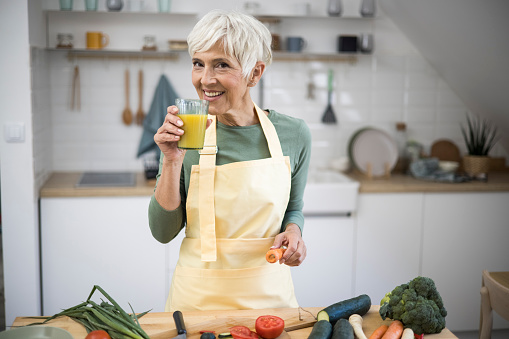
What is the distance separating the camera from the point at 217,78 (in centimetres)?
164

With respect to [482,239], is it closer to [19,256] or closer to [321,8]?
[321,8]

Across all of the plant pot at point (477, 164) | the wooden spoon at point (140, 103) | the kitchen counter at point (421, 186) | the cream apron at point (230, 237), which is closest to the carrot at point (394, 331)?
the cream apron at point (230, 237)

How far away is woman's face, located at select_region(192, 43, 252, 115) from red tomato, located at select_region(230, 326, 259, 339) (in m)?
0.61

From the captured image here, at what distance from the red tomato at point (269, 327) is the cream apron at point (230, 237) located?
298 millimetres

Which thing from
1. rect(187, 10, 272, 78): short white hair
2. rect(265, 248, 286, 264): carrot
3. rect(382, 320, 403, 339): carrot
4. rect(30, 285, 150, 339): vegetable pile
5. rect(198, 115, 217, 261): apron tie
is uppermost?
rect(187, 10, 272, 78): short white hair

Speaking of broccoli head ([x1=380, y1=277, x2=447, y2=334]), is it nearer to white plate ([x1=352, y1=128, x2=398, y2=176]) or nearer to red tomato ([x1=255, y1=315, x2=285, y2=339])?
red tomato ([x1=255, y1=315, x2=285, y2=339])

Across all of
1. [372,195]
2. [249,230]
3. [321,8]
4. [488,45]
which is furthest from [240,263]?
[321,8]

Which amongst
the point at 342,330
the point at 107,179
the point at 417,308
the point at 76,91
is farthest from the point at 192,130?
the point at 76,91

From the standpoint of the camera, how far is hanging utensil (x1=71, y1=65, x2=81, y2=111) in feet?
12.4

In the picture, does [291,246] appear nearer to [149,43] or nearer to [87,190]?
[87,190]

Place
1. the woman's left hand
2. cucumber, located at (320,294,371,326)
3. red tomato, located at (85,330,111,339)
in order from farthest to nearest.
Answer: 1. the woman's left hand
2. cucumber, located at (320,294,371,326)
3. red tomato, located at (85,330,111,339)

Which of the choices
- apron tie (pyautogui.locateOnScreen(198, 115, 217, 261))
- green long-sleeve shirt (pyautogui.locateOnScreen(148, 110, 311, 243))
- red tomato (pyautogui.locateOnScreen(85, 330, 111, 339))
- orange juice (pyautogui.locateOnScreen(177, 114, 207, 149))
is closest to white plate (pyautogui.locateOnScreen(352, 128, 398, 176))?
green long-sleeve shirt (pyautogui.locateOnScreen(148, 110, 311, 243))

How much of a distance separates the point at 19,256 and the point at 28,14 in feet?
4.30

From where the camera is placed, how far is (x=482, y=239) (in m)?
Result: 3.63
